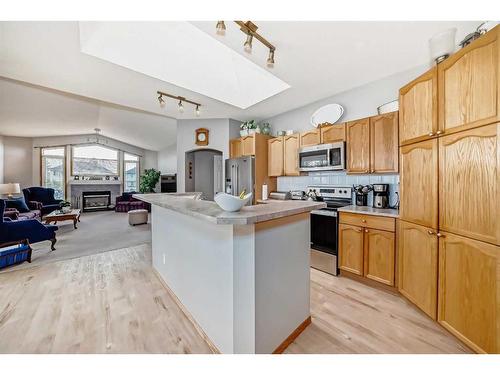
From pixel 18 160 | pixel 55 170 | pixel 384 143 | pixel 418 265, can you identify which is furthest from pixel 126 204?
pixel 418 265

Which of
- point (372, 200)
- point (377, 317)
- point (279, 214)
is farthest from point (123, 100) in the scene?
point (377, 317)

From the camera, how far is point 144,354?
1.48 metres

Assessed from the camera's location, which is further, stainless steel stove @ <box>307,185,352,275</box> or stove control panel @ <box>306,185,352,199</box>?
stove control panel @ <box>306,185,352,199</box>

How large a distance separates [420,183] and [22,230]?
4.90 m

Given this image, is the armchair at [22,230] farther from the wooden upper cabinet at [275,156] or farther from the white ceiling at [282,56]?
the wooden upper cabinet at [275,156]

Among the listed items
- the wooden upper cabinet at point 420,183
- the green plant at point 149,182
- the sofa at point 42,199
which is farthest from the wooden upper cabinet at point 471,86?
the green plant at point 149,182

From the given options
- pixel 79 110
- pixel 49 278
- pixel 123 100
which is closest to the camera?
pixel 49 278

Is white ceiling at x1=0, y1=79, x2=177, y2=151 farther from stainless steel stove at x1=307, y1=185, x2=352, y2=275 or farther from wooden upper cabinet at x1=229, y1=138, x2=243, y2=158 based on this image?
stainless steel stove at x1=307, y1=185, x2=352, y2=275

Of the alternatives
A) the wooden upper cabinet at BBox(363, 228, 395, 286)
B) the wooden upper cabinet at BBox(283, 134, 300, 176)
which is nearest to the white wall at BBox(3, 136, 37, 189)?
the wooden upper cabinet at BBox(283, 134, 300, 176)

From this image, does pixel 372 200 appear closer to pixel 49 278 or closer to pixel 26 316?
pixel 26 316

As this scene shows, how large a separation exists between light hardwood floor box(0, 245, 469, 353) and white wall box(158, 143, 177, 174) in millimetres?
6391

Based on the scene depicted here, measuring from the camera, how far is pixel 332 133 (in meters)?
3.11

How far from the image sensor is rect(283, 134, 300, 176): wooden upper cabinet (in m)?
3.60
